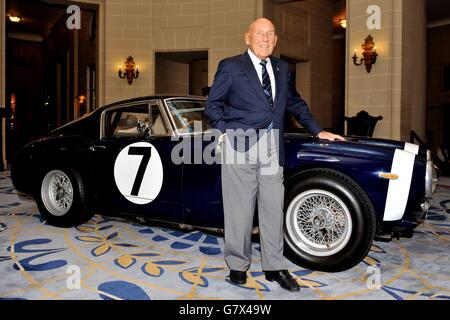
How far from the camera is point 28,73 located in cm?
1850

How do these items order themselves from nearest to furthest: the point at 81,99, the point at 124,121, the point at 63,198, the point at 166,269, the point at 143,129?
the point at 166,269 < the point at 143,129 < the point at 124,121 < the point at 63,198 < the point at 81,99

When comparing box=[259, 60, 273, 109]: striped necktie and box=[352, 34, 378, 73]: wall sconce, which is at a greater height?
box=[352, 34, 378, 73]: wall sconce

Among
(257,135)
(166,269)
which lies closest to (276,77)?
(257,135)

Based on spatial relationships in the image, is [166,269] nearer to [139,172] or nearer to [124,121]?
[139,172]

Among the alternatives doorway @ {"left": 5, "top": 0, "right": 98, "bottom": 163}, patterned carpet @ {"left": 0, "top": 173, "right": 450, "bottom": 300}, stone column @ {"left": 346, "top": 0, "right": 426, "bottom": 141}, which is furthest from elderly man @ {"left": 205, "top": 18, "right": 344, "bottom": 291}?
doorway @ {"left": 5, "top": 0, "right": 98, "bottom": 163}

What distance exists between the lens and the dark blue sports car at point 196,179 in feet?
8.68

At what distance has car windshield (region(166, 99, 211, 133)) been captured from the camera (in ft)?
11.1

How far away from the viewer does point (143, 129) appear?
134 inches

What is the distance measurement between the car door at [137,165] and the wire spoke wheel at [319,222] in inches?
34.6

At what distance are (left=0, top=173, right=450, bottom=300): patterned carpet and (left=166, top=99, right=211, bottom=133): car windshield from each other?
96cm

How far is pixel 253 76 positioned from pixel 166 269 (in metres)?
1.37

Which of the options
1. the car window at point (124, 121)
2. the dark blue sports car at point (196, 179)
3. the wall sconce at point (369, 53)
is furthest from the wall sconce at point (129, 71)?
the car window at point (124, 121)

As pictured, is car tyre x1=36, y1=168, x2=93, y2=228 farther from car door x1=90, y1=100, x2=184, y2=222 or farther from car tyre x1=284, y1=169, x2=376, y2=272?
car tyre x1=284, y1=169, x2=376, y2=272
